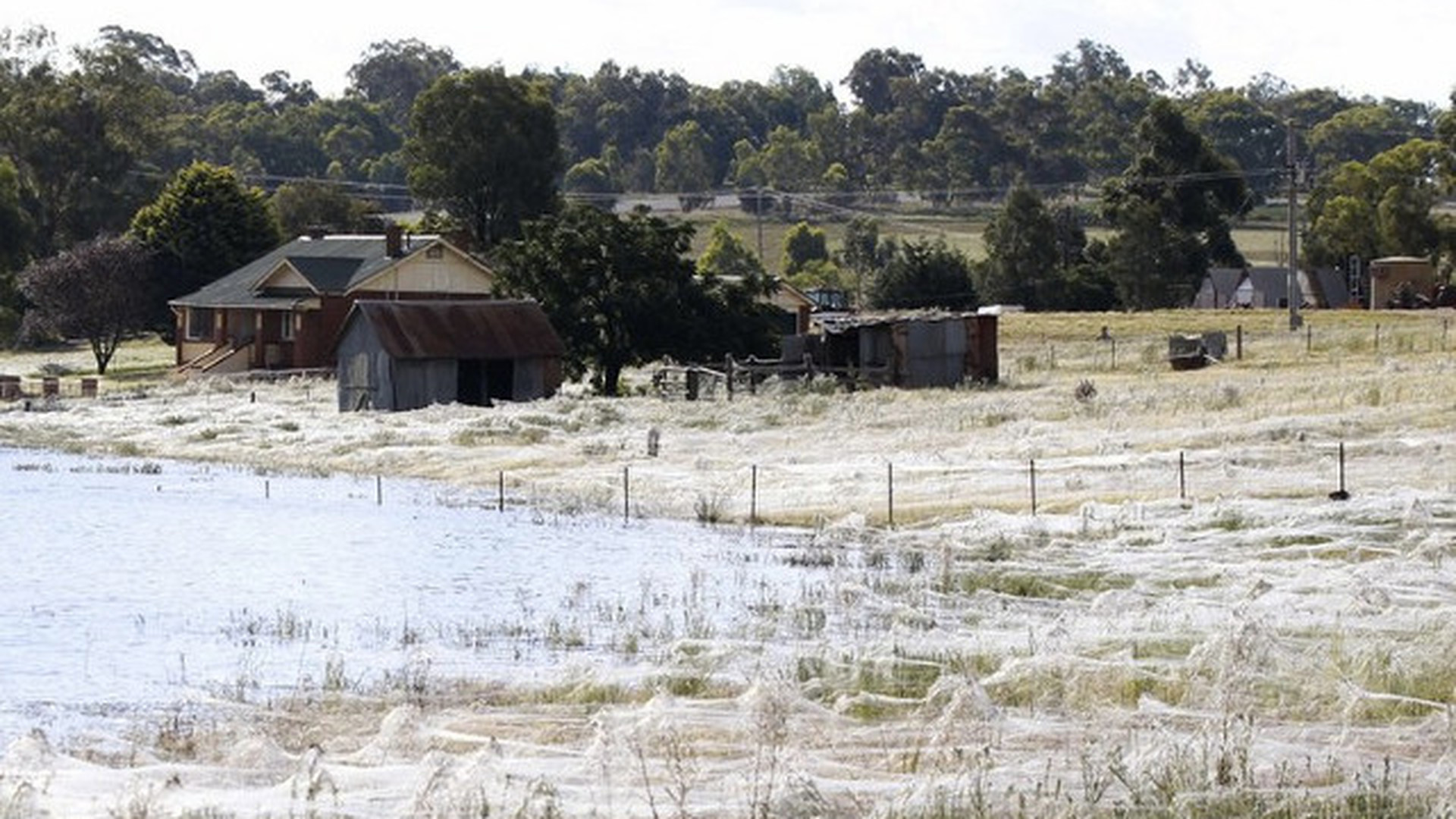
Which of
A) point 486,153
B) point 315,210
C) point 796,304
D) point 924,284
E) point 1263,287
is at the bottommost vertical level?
point 796,304

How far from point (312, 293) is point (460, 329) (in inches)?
690

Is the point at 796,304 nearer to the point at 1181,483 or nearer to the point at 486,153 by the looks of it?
the point at 486,153

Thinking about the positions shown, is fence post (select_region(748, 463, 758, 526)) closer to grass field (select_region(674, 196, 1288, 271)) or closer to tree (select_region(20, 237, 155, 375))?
tree (select_region(20, 237, 155, 375))

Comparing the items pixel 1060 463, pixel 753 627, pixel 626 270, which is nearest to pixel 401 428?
pixel 626 270

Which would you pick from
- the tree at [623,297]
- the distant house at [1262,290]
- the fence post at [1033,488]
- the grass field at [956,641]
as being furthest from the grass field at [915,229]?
the fence post at [1033,488]

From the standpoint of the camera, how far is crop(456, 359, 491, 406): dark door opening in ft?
219

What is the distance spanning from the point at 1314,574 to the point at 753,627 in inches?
254

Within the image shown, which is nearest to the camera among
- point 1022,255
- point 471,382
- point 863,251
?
point 471,382

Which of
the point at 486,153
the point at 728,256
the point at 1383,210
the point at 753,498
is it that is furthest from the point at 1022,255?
the point at 753,498

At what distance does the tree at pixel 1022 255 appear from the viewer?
393 ft

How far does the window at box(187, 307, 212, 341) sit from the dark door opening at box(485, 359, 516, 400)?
75.8 feet

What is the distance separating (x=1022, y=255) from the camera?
121 meters

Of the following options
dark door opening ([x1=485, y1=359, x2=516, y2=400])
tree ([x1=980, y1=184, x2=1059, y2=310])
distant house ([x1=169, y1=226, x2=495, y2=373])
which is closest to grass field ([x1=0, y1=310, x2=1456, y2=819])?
dark door opening ([x1=485, y1=359, x2=516, y2=400])

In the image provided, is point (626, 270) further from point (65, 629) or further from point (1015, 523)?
point (65, 629)
